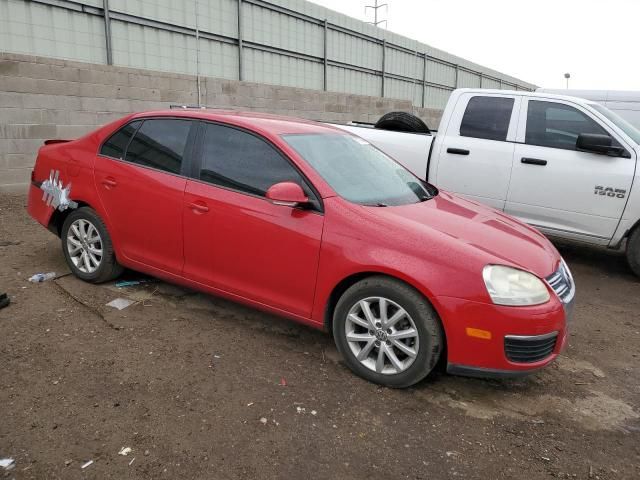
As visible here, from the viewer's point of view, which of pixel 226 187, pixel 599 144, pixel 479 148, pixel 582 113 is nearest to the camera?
pixel 226 187

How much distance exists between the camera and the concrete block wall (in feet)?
23.5

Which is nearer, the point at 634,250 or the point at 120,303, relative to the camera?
the point at 120,303

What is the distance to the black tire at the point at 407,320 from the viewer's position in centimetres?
295

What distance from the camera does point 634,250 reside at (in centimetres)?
558

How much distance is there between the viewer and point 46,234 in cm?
612

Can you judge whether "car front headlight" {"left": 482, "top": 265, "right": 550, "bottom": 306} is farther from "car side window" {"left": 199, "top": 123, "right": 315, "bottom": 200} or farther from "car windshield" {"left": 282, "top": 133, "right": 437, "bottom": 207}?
"car side window" {"left": 199, "top": 123, "right": 315, "bottom": 200}

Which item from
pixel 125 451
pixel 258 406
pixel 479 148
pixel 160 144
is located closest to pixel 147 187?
pixel 160 144

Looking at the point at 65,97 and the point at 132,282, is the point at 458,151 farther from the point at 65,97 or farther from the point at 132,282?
the point at 65,97

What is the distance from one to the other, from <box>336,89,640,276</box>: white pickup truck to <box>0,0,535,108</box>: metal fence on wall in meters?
5.40

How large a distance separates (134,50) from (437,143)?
231 inches

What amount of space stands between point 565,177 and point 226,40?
305 inches

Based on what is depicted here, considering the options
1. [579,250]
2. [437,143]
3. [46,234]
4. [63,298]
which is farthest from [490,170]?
[46,234]

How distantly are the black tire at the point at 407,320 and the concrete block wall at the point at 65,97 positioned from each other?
6284mm

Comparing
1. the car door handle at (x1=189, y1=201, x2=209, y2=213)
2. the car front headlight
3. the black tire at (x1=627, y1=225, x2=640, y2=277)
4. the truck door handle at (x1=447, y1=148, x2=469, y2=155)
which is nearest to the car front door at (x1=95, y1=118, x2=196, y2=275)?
the car door handle at (x1=189, y1=201, x2=209, y2=213)
